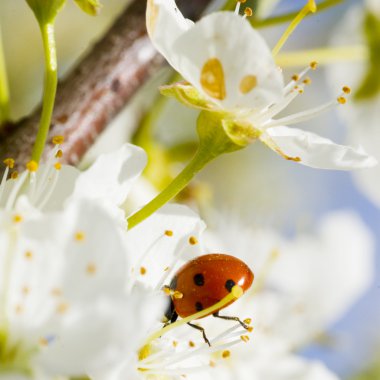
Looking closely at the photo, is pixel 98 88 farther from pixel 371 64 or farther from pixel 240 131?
pixel 371 64

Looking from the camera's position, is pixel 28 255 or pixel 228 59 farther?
pixel 228 59

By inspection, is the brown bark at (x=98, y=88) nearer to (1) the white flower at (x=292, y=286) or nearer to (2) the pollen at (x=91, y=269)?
(2) the pollen at (x=91, y=269)

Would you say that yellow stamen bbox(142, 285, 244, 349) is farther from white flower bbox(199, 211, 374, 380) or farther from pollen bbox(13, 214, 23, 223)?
white flower bbox(199, 211, 374, 380)

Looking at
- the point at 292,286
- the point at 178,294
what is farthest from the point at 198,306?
the point at 292,286

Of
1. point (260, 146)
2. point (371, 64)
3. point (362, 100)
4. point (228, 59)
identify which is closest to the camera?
point (228, 59)

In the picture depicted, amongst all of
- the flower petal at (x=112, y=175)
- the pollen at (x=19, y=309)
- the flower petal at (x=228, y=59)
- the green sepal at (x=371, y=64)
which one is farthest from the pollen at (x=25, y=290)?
the green sepal at (x=371, y=64)

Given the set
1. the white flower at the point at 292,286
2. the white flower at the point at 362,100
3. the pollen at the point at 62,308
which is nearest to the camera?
the pollen at the point at 62,308

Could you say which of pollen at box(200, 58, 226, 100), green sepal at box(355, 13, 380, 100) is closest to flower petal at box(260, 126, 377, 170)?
pollen at box(200, 58, 226, 100)
